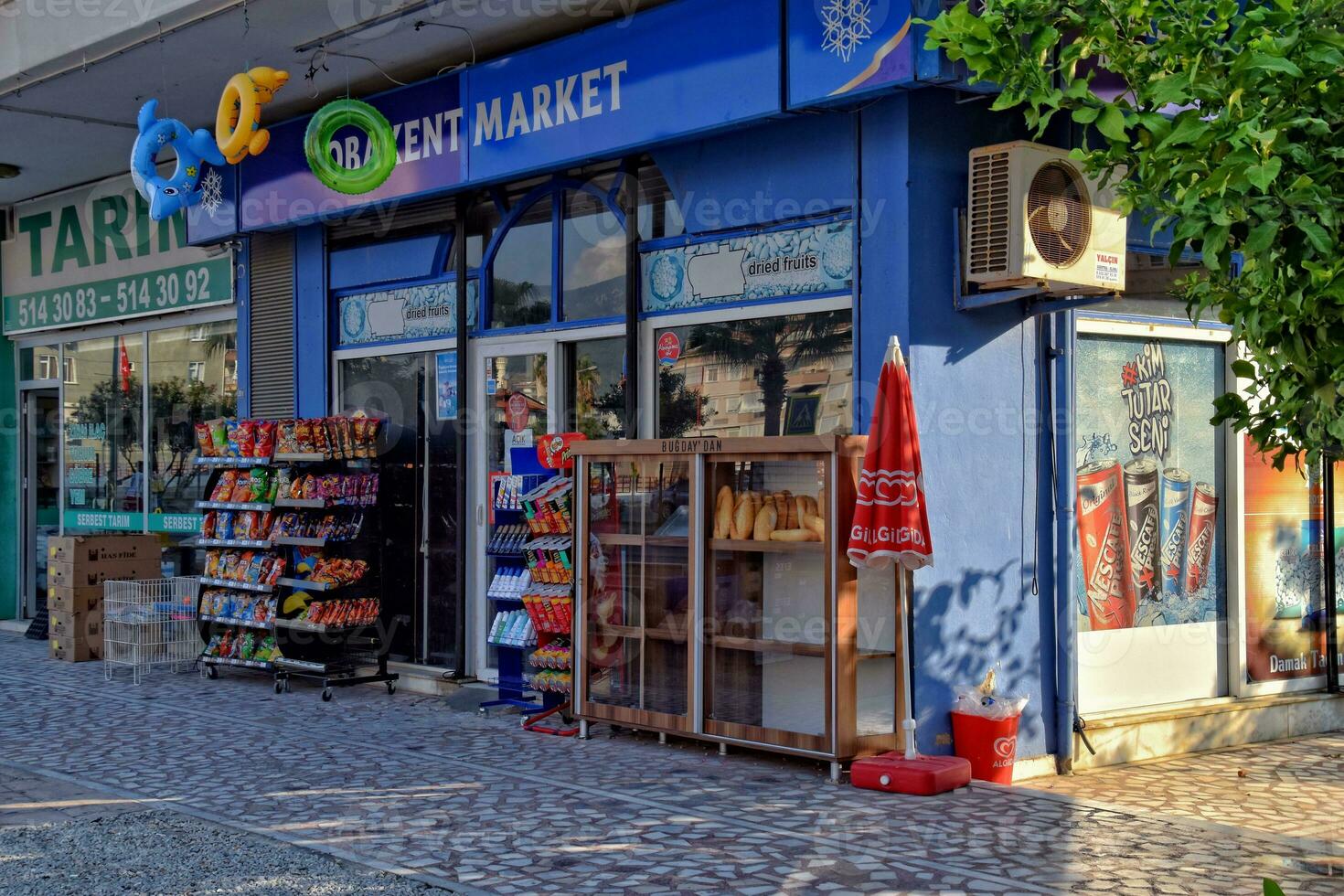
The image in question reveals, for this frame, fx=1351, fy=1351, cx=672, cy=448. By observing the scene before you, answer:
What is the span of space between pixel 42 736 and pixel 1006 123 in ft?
23.0

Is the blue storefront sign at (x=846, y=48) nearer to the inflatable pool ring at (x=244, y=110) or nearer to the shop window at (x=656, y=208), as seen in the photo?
the shop window at (x=656, y=208)

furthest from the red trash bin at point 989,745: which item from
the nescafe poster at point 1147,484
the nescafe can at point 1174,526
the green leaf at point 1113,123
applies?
the green leaf at point 1113,123

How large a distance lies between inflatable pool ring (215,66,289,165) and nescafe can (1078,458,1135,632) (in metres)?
5.90

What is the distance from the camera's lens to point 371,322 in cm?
1115

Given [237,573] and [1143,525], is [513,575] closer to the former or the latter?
[237,573]

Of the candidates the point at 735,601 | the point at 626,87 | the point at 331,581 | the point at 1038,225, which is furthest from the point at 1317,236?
the point at 331,581

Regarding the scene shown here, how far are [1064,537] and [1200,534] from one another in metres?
1.54

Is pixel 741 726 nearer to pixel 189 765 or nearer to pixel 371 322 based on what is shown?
pixel 189 765

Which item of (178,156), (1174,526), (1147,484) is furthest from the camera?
(178,156)

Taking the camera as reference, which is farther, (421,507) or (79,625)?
(79,625)

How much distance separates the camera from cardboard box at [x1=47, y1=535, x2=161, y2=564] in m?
12.2

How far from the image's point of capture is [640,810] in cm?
647

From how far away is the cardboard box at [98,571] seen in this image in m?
12.2

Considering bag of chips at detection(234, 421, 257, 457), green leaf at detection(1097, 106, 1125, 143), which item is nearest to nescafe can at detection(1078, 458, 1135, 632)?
green leaf at detection(1097, 106, 1125, 143)
